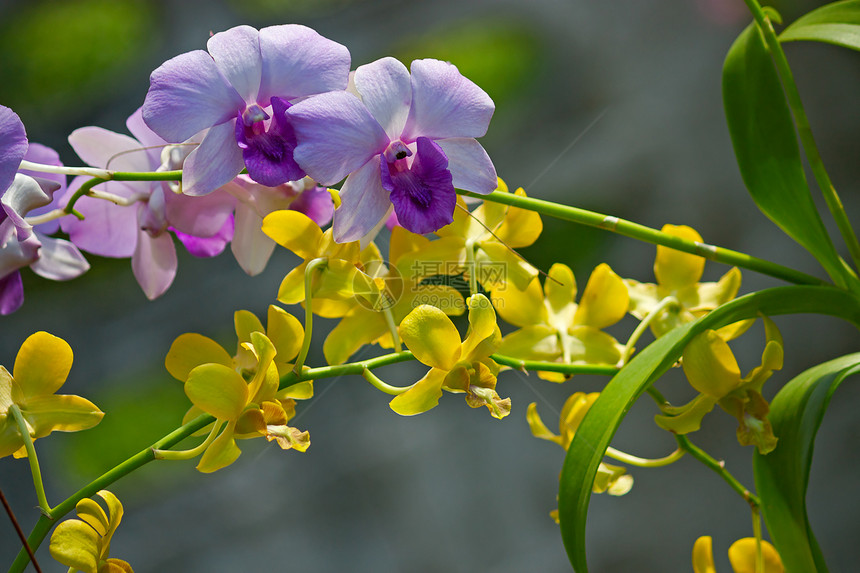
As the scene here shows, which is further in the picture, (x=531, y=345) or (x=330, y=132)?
(x=531, y=345)

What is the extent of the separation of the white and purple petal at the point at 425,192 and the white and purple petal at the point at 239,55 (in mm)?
77

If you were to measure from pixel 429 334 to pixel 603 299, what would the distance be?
5.8 inches

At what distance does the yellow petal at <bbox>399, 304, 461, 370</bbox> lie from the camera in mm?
268

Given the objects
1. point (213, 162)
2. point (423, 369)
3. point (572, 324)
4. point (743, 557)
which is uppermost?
point (213, 162)

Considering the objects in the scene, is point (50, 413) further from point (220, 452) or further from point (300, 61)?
point (300, 61)

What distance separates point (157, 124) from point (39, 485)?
16cm

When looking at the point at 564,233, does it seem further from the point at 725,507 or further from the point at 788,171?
the point at 788,171

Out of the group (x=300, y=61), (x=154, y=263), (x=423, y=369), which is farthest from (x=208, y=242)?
(x=423, y=369)

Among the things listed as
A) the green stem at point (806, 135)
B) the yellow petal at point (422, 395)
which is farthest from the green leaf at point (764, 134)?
the yellow petal at point (422, 395)

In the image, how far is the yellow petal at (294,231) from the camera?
30cm

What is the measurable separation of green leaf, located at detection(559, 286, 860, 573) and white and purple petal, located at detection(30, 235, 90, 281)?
0.29 m

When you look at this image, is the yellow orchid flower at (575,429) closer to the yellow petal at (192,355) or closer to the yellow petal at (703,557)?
the yellow petal at (703,557)

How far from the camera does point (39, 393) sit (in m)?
0.28

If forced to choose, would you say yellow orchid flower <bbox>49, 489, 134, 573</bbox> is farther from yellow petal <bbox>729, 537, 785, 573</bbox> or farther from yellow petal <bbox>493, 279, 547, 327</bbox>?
yellow petal <bbox>729, 537, 785, 573</bbox>
